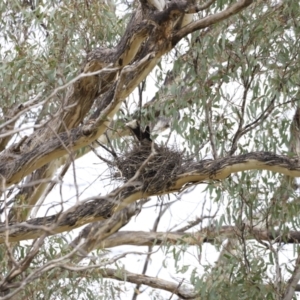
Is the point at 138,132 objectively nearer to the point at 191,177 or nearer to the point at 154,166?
the point at 154,166

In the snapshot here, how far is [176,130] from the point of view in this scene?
4.59m

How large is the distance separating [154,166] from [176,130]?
2.30ft

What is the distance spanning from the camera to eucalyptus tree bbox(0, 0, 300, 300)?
157 inches

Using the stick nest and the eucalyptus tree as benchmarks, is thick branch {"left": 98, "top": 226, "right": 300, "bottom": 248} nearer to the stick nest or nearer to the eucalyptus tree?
the eucalyptus tree

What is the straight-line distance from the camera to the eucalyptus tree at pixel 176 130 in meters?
3.98

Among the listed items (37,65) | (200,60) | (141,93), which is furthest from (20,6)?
(200,60)

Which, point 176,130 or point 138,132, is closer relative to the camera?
point 138,132

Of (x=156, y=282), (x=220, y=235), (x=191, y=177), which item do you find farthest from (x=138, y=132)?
(x=156, y=282)

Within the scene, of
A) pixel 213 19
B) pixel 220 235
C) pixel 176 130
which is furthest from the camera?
pixel 220 235

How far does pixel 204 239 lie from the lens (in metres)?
5.36

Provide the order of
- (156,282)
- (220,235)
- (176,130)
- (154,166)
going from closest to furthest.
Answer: (154,166) → (176,130) → (220,235) → (156,282)

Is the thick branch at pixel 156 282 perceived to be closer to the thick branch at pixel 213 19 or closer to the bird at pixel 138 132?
the bird at pixel 138 132

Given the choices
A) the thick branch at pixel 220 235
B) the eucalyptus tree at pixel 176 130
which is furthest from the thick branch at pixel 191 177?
the thick branch at pixel 220 235

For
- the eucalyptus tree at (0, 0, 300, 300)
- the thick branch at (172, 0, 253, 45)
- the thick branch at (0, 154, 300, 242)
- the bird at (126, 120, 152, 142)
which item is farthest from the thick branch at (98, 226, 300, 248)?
the thick branch at (172, 0, 253, 45)
